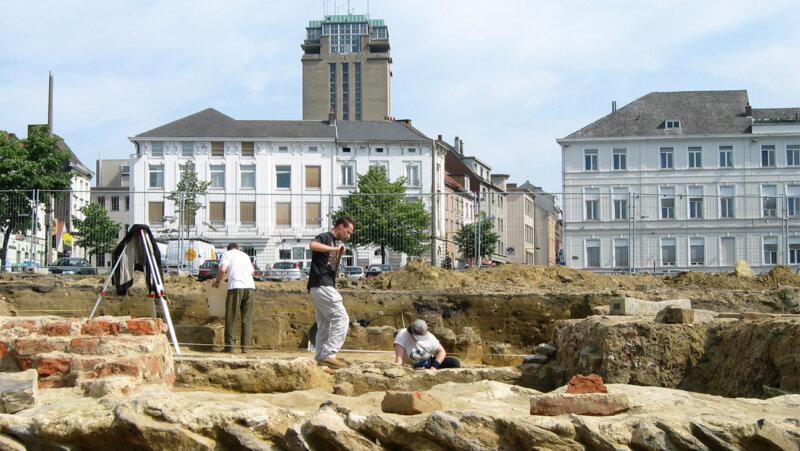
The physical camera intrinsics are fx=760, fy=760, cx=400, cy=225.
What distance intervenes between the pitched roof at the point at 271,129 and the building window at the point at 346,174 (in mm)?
1914

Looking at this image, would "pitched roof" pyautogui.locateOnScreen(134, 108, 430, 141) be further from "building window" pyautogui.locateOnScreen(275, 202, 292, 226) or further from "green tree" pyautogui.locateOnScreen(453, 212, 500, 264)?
"building window" pyautogui.locateOnScreen(275, 202, 292, 226)

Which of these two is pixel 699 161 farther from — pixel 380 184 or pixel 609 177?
pixel 380 184

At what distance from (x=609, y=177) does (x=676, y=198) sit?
20.7 m

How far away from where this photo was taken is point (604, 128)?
42.3 metres

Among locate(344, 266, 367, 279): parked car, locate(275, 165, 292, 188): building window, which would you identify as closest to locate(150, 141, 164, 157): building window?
locate(275, 165, 292, 188): building window

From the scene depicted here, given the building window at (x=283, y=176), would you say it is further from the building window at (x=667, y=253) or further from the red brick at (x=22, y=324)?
the red brick at (x=22, y=324)

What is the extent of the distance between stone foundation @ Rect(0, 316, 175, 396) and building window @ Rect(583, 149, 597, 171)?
35.8 meters

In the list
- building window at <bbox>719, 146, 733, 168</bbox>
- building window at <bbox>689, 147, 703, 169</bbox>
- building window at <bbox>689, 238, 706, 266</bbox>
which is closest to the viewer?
building window at <bbox>689, 238, 706, 266</bbox>

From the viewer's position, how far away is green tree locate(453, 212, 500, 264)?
754 inches

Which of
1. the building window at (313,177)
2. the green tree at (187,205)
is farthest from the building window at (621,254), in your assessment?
the building window at (313,177)

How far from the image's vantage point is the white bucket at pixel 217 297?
1125cm

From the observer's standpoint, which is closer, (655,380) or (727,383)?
(727,383)

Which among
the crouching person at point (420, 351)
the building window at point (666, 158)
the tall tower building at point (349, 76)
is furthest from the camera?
the tall tower building at point (349, 76)

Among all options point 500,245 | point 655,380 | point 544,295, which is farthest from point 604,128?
point 655,380
